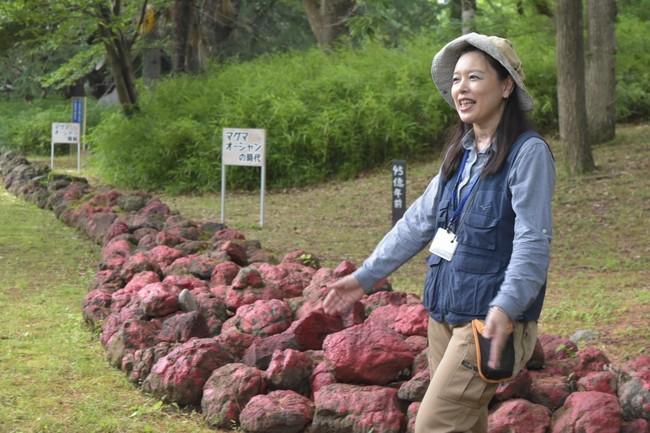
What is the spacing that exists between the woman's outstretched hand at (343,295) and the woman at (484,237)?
11.5 inches

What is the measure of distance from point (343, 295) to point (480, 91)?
2.70ft

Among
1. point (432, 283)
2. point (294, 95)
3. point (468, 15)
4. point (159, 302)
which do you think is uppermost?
point (468, 15)

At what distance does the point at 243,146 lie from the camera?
11.2 m

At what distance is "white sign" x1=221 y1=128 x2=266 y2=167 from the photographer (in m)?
11.1

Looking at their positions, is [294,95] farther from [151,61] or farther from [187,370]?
[187,370]

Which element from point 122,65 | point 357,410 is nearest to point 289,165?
point 122,65

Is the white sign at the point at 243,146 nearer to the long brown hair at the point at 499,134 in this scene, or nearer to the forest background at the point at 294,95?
the forest background at the point at 294,95

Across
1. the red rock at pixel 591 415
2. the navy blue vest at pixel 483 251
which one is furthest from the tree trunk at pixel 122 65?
the navy blue vest at pixel 483 251

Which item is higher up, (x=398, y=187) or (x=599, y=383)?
(x=398, y=187)

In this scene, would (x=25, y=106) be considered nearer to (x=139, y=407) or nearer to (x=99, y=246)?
(x=99, y=246)

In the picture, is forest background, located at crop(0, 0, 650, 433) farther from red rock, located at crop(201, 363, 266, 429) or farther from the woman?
the woman

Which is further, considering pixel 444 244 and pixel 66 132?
pixel 66 132

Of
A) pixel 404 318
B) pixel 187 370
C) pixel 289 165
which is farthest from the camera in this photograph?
pixel 289 165

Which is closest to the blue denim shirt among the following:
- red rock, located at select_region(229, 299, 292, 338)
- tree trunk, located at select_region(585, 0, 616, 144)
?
red rock, located at select_region(229, 299, 292, 338)
